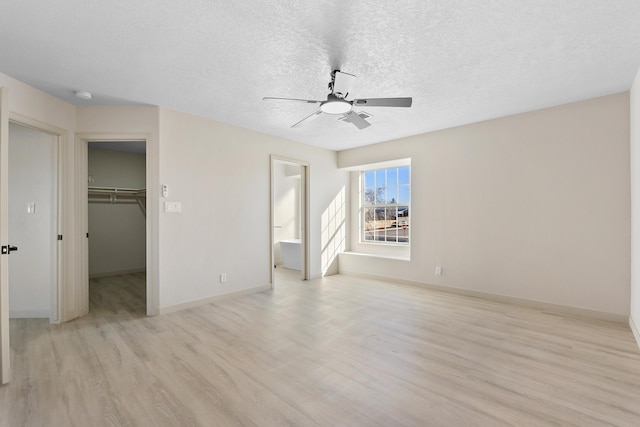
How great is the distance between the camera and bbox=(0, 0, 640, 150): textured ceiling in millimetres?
1885

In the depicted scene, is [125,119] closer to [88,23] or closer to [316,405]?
[88,23]

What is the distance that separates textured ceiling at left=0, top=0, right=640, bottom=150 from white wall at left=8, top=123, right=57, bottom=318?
88 centimetres

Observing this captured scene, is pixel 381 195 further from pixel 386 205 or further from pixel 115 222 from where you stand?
pixel 115 222

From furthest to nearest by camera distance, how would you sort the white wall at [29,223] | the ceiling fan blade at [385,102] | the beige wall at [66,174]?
the white wall at [29,223] → the beige wall at [66,174] → the ceiling fan blade at [385,102]

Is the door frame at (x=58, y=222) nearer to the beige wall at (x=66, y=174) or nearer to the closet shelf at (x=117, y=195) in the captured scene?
the beige wall at (x=66, y=174)

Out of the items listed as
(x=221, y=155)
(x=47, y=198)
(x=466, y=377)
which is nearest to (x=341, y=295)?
(x=466, y=377)

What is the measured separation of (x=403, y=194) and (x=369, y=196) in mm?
802

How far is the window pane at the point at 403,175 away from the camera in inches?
220

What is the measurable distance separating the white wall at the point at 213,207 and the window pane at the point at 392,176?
1991 mm

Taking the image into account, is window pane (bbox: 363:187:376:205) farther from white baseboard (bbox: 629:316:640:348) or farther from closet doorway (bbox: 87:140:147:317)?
closet doorway (bbox: 87:140:147:317)

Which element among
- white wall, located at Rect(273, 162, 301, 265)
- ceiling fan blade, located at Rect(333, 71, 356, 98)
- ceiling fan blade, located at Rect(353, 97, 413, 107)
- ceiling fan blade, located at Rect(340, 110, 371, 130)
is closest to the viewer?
ceiling fan blade, located at Rect(333, 71, 356, 98)

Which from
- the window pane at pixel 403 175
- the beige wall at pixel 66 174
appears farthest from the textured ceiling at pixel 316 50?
the window pane at pixel 403 175

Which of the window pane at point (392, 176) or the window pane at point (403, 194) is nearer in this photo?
the window pane at point (403, 194)

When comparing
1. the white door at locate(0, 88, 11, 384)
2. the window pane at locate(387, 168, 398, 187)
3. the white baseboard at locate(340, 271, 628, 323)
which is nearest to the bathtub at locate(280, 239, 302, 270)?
the window pane at locate(387, 168, 398, 187)
